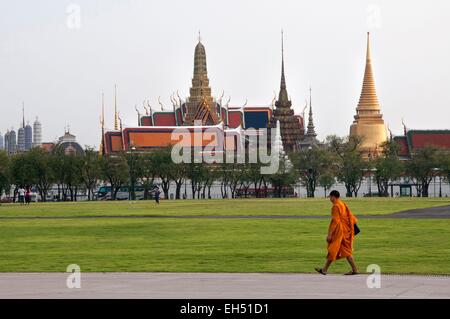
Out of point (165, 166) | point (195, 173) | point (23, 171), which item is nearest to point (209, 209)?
point (23, 171)

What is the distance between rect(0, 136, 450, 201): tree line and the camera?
10969 centimetres

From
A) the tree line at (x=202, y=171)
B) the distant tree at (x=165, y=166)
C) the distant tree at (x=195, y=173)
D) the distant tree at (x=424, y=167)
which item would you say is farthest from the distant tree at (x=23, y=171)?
the distant tree at (x=424, y=167)

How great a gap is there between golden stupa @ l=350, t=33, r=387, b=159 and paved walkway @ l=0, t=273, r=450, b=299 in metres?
141

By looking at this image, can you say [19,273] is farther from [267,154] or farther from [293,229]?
[267,154]

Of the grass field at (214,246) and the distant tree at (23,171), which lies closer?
the grass field at (214,246)

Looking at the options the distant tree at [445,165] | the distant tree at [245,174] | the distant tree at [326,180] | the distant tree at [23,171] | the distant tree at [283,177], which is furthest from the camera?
the distant tree at [245,174]

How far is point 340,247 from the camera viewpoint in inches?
Answer: 808

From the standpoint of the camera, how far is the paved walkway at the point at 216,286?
1703cm

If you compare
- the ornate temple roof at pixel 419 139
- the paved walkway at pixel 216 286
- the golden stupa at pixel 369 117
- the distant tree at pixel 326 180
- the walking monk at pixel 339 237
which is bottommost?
the paved walkway at pixel 216 286

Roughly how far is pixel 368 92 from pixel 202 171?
5811 centimetres

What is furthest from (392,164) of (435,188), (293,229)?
(293,229)

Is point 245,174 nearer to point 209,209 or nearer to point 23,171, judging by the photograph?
point 23,171

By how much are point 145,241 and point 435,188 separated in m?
101

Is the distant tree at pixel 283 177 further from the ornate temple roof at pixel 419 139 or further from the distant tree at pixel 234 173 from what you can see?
the ornate temple roof at pixel 419 139
